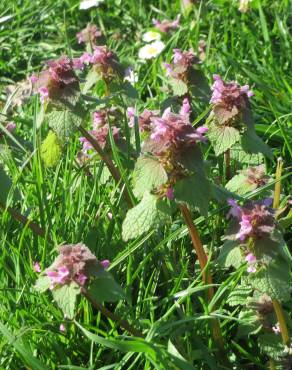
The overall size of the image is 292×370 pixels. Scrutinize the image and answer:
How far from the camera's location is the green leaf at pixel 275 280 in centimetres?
151

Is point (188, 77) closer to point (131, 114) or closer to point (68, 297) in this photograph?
point (131, 114)

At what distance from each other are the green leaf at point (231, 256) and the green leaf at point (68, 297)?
0.33 metres

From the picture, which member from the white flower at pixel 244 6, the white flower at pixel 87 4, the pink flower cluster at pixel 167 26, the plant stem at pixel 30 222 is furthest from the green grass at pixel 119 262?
the white flower at pixel 87 4

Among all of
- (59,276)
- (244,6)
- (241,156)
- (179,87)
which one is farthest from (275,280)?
(244,6)

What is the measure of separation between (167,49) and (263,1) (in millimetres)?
514

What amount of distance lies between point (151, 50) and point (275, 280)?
210 centimetres

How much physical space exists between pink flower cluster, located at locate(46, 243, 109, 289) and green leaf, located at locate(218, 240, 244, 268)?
28 centimetres

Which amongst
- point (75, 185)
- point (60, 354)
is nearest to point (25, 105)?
point (75, 185)

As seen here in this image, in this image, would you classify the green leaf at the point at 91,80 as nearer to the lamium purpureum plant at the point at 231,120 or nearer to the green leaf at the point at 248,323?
the lamium purpureum plant at the point at 231,120

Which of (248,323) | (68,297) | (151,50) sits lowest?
(151,50)

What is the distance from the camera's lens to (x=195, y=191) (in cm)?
154

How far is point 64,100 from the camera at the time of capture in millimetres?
1854

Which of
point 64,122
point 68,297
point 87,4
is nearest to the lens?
point 68,297

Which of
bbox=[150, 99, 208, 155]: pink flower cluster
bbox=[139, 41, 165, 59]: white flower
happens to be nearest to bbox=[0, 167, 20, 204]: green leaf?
bbox=[150, 99, 208, 155]: pink flower cluster
